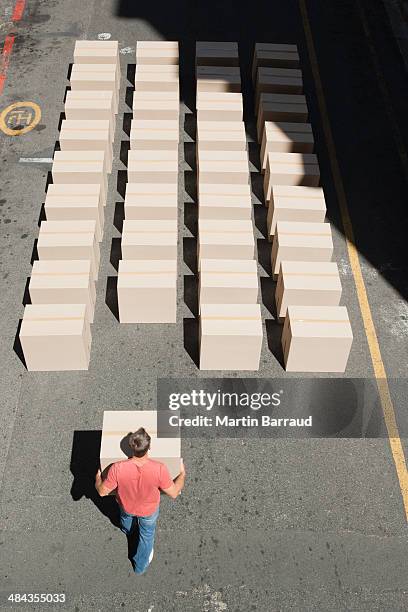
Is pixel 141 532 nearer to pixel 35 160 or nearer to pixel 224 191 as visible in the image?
pixel 224 191

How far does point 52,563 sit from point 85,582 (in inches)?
17.4

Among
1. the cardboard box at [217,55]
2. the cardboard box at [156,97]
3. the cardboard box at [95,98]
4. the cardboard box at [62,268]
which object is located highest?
the cardboard box at [217,55]

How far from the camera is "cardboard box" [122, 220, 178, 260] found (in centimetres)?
879

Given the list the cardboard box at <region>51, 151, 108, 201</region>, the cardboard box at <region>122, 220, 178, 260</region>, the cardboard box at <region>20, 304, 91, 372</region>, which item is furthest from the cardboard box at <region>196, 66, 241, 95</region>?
the cardboard box at <region>20, 304, 91, 372</region>

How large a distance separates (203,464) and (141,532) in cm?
154

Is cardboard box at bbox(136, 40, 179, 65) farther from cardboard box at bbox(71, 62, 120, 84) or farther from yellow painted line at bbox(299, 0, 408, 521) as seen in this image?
yellow painted line at bbox(299, 0, 408, 521)

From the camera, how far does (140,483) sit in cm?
547

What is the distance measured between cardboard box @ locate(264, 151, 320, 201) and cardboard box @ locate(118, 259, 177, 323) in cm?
280

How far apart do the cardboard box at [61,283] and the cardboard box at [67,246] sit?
28cm

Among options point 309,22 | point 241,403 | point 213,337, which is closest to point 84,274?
point 213,337

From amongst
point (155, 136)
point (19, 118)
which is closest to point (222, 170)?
point (155, 136)

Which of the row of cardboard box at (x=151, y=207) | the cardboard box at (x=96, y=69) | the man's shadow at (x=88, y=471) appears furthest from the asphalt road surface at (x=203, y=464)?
the cardboard box at (x=96, y=69)

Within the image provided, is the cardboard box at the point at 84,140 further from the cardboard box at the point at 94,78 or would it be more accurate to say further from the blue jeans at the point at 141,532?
the blue jeans at the point at 141,532

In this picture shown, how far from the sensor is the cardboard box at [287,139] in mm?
10734
